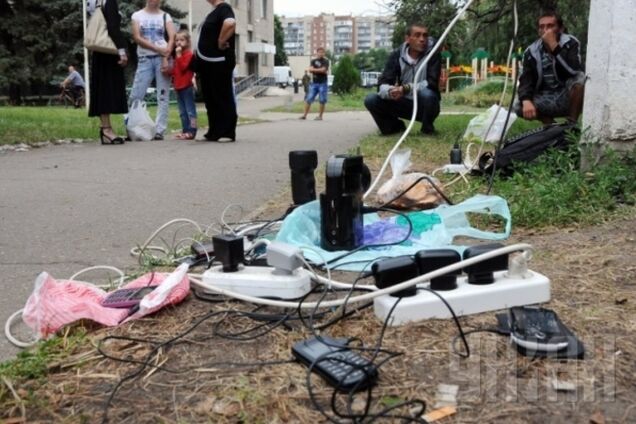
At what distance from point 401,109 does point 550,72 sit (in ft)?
8.01

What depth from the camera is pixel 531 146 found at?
4434 mm

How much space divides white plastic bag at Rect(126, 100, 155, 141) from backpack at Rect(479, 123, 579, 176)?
200 inches

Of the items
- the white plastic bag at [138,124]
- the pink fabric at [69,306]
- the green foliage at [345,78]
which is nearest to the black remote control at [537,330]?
the pink fabric at [69,306]

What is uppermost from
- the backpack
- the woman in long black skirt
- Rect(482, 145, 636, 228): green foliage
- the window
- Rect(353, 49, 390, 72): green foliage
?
the window

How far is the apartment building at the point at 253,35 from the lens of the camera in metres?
43.7

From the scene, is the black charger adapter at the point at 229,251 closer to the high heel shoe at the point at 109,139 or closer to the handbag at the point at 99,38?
the handbag at the point at 99,38

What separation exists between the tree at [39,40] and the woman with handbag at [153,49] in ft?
65.1

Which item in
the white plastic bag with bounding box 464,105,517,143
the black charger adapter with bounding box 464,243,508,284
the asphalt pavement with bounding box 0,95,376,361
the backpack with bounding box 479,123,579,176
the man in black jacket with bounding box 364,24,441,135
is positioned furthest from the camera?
the man in black jacket with bounding box 364,24,441,135

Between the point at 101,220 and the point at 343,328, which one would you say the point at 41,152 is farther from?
the point at 343,328

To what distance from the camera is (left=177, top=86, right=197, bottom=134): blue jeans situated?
8570mm

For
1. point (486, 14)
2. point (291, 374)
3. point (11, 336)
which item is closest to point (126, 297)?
point (11, 336)

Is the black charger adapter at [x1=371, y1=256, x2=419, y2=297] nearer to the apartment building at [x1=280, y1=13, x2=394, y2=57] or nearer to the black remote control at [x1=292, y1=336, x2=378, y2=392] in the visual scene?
the black remote control at [x1=292, y1=336, x2=378, y2=392]

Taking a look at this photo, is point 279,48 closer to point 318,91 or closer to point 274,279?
point 318,91

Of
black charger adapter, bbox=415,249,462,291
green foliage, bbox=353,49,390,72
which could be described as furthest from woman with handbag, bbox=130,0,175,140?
green foliage, bbox=353,49,390,72
